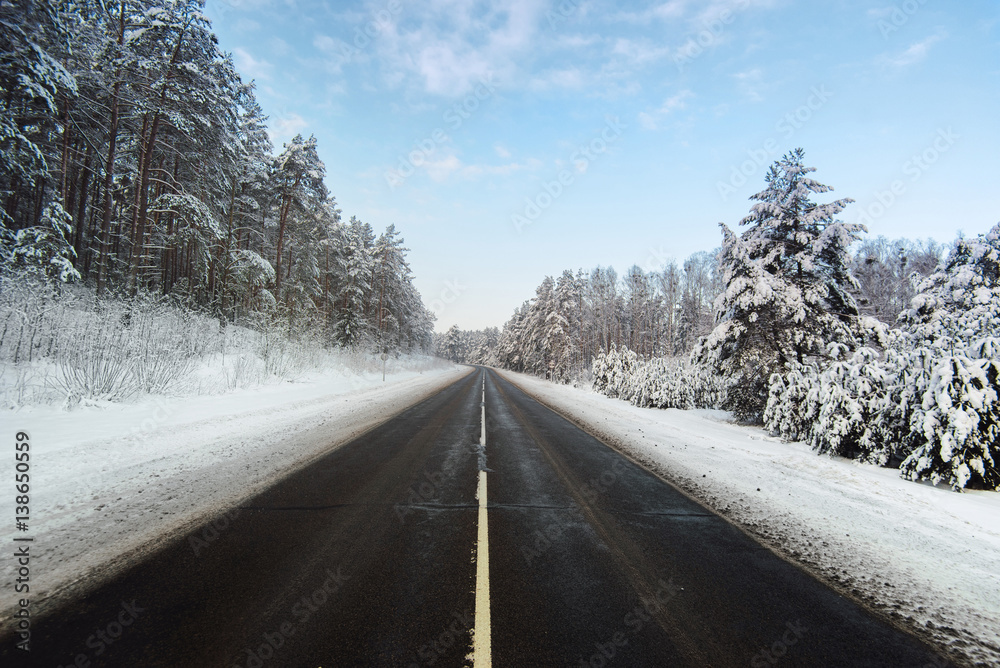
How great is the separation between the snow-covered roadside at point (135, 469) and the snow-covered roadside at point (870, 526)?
6409 millimetres

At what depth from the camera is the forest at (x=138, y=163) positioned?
439 inches

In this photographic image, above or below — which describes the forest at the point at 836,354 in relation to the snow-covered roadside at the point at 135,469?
above

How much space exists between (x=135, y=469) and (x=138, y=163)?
21430mm

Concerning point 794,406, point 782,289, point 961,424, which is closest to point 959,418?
point 961,424

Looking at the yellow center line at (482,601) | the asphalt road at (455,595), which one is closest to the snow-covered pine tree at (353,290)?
the asphalt road at (455,595)

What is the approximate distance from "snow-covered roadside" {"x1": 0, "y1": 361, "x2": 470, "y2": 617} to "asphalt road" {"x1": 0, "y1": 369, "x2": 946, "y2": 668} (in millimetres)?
463

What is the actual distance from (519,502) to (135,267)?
647 inches

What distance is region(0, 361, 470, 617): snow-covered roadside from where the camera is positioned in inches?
140

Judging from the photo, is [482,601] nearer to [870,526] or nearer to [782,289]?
[870,526]

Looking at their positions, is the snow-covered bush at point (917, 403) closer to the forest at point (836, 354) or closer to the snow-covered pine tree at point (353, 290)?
the forest at point (836, 354)

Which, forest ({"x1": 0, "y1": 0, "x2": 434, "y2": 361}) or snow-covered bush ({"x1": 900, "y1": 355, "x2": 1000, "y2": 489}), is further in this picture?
forest ({"x1": 0, "y1": 0, "x2": 434, "y2": 361})

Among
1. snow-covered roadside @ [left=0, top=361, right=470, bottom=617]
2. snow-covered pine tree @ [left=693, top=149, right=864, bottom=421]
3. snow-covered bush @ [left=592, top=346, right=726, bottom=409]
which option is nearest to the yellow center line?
snow-covered roadside @ [left=0, top=361, right=470, bottom=617]

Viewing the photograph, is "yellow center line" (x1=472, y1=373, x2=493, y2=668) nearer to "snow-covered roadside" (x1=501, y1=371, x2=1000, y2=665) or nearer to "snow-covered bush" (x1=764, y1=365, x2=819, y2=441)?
"snow-covered roadside" (x1=501, y1=371, x2=1000, y2=665)

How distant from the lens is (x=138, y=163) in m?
19.6
